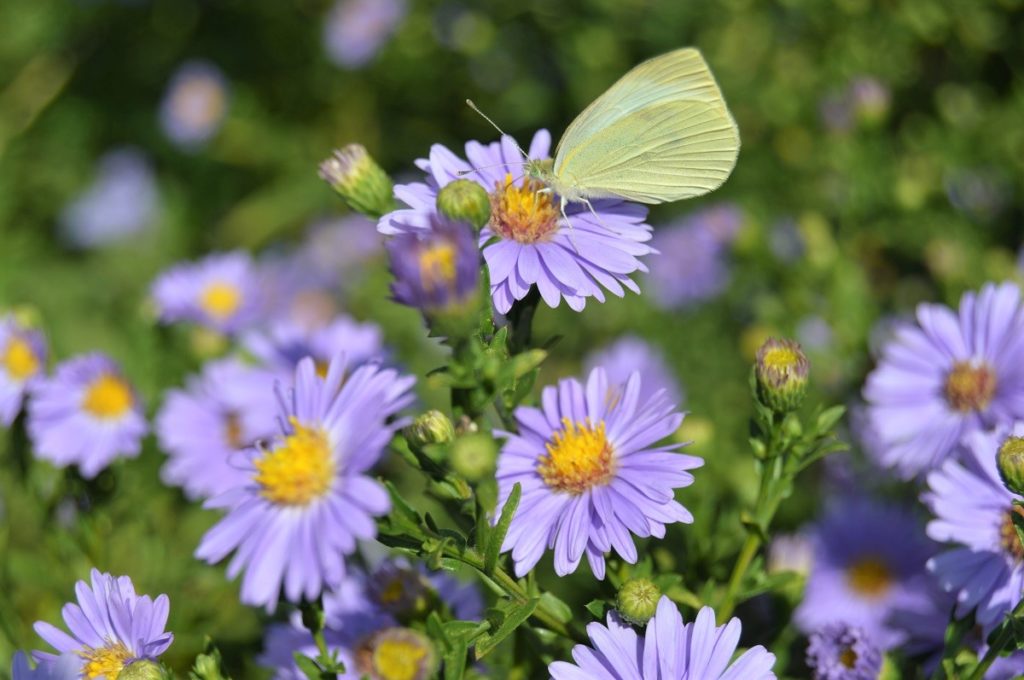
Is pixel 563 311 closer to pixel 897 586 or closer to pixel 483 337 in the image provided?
pixel 897 586

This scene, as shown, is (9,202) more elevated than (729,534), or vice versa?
(9,202)

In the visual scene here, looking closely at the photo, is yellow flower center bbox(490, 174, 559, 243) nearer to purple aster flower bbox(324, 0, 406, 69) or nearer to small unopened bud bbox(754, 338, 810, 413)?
small unopened bud bbox(754, 338, 810, 413)

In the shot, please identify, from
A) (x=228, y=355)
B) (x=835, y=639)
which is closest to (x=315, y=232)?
(x=228, y=355)

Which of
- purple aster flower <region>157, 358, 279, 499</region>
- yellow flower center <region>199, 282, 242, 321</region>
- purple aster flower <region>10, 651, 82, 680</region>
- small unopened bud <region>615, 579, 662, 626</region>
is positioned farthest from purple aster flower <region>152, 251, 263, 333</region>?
small unopened bud <region>615, 579, 662, 626</region>

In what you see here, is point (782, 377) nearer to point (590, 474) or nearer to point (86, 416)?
point (590, 474)

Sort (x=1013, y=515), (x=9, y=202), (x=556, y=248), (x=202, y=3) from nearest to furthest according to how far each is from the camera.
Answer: (x=1013, y=515) → (x=556, y=248) → (x=9, y=202) → (x=202, y=3)

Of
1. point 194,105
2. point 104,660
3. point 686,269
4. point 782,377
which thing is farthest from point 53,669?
point 194,105
